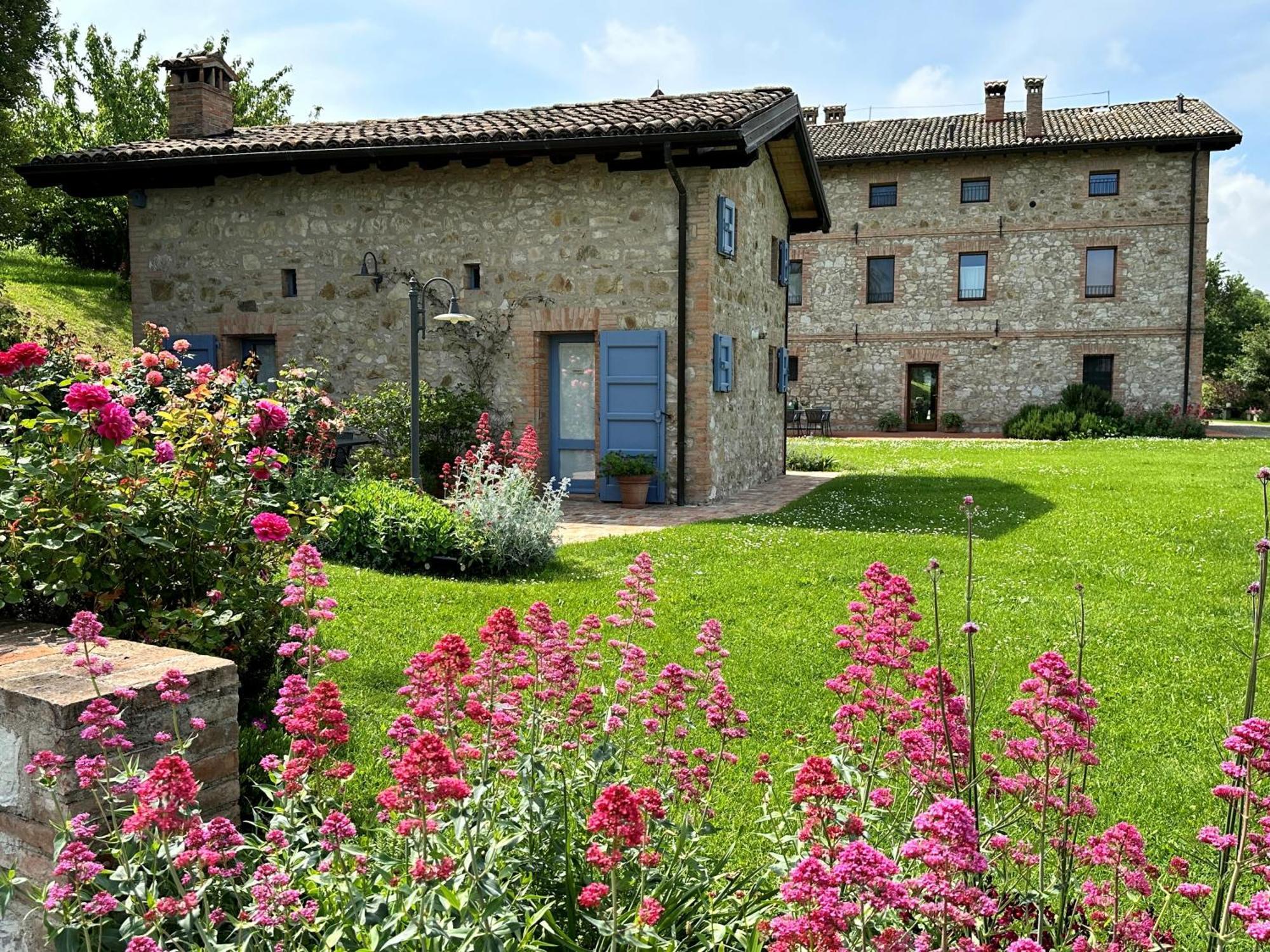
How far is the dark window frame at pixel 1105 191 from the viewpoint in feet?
80.9

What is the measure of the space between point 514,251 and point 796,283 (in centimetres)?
1707

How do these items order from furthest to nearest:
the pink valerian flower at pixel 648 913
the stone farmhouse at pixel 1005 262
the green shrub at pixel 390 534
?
the stone farmhouse at pixel 1005 262 < the green shrub at pixel 390 534 < the pink valerian flower at pixel 648 913

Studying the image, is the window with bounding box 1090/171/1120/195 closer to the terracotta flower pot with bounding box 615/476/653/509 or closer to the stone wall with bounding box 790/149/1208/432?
the stone wall with bounding box 790/149/1208/432

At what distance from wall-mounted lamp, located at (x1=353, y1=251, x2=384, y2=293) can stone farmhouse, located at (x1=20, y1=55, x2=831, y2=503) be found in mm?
30

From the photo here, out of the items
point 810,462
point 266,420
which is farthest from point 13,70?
point 266,420

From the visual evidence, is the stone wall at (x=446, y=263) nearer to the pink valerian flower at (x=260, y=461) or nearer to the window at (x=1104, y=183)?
the pink valerian flower at (x=260, y=461)

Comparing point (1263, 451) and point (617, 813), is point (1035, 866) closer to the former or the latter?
point (617, 813)

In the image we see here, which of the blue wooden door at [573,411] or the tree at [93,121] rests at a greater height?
the tree at [93,121]

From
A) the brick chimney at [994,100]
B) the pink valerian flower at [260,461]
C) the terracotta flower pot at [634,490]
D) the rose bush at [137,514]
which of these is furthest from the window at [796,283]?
the pink valerian flower at [260,461]

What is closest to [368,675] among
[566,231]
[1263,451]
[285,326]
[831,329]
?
[566,231]

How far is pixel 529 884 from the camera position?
2275 mm

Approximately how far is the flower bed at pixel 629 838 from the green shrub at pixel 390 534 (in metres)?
4.40

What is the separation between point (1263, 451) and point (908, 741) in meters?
19.3

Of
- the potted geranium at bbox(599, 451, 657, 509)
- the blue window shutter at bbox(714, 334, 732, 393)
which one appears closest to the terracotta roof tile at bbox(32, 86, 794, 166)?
the blue window shutter at bbox(714, 334, 732, 393)
